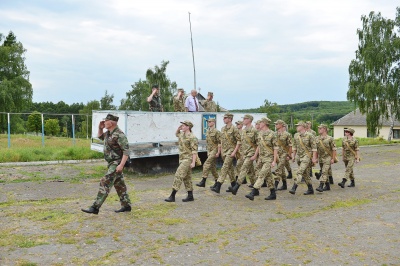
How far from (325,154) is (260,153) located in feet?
7.88

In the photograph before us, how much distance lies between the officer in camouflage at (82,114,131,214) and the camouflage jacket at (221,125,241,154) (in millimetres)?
3375

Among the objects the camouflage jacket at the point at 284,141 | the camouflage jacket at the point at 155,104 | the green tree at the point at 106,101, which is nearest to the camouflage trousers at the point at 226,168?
the camouflage jacket at the point at 284,141

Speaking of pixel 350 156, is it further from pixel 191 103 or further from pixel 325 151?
pixel 191 103

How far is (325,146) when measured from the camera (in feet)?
37.9

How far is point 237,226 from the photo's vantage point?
299 inches

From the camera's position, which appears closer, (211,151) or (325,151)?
(211,151)

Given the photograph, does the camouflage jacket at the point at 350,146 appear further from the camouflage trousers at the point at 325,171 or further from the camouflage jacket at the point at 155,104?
the camouflage jacket at the point at 155,104

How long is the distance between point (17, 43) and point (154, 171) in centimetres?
3847

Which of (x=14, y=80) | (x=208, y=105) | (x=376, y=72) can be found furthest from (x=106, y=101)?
(x=208, y=105)

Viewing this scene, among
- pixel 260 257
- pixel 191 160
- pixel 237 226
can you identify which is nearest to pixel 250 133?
pixel 191 160

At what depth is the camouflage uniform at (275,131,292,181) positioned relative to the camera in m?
11.4

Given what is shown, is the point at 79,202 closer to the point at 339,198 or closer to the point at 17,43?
the point at 339,198

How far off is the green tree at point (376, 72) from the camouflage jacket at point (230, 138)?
28925mm

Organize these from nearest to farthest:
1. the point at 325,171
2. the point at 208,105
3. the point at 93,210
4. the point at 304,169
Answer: the point at 93,210 → the point at 304,169 → the point at 325,171 → the point at 208,105
